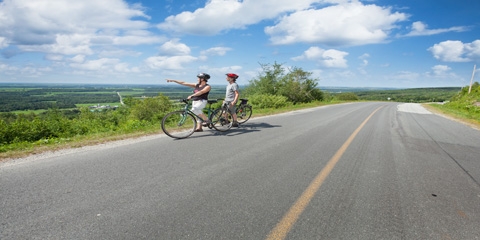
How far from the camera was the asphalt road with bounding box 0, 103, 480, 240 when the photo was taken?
2445 mm

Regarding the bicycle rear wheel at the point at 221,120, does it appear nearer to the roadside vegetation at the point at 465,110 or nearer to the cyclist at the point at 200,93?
the cyclist at the point at 200,93

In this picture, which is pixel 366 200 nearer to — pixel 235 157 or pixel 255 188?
pixel 255 188

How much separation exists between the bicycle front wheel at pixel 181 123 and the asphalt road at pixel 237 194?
154 centimetres

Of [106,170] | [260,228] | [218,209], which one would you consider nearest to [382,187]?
[260,228]

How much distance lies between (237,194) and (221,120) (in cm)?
499

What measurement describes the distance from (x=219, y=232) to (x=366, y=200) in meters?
2.09

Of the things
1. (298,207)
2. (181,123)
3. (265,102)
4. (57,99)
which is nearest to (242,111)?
(181,123)

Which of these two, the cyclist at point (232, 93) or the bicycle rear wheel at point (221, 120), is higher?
the cyclist at point (232, 93)

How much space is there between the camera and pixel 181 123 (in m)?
7.26

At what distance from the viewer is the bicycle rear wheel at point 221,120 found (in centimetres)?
792

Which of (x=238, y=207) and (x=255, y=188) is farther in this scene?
(x=255, y=188)

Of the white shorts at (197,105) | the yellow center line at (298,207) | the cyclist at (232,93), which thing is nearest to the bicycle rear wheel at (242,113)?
the cyclist at (232,93)

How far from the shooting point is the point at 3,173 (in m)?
3.76

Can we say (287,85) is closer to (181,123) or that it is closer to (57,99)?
(181,123)
